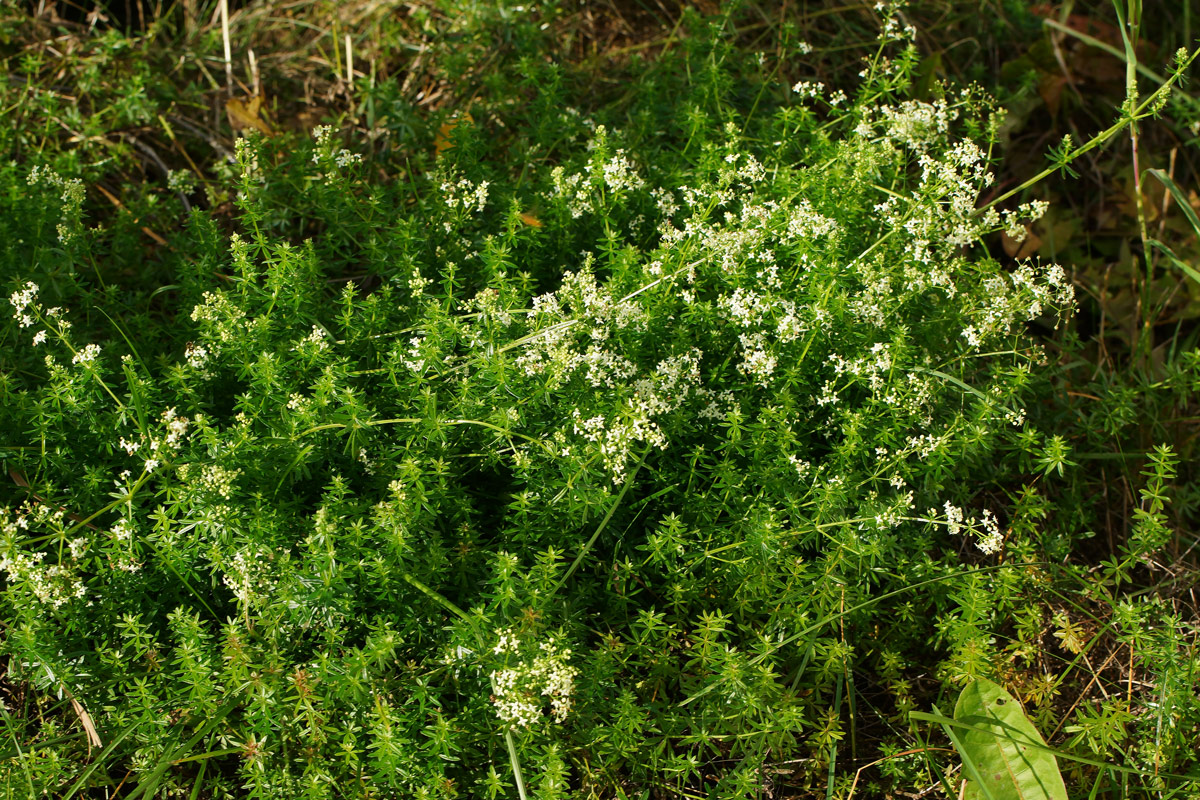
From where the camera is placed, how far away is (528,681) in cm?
283

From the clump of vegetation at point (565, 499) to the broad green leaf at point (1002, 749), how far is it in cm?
12

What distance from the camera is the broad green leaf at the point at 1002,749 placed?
317 centimetres

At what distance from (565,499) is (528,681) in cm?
64

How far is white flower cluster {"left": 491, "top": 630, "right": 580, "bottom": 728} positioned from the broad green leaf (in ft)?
4.40

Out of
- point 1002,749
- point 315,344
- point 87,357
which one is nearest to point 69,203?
point 87,357

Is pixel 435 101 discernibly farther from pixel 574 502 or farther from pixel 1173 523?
pixel 1173 523

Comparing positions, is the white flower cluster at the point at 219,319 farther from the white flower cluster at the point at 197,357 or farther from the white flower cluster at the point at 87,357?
the white flower cluster at the point at 87,357

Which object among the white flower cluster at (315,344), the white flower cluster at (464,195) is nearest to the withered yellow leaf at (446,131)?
the white flower cluster at (464,195)

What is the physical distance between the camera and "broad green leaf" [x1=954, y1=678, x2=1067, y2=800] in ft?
10.4

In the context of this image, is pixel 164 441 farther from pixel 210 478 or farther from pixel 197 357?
pixel 197 357

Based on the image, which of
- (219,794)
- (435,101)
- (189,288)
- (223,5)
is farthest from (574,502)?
(223,5)

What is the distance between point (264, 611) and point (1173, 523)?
3.87 m

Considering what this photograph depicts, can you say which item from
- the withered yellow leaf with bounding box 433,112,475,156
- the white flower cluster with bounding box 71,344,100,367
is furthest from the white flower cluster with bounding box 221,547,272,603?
the withered yellow leaf with bounding box 433,112,475,156

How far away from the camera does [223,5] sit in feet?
18.6
